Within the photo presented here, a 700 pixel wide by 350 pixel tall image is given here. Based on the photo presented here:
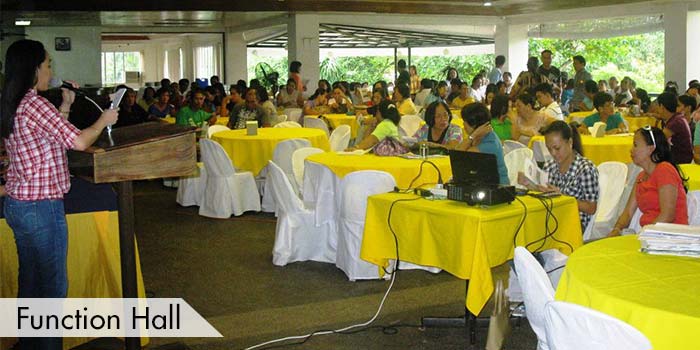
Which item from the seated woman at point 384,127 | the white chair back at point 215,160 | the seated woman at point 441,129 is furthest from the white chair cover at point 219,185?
the seated woman at point 441,129

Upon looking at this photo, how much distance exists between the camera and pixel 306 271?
6.74 m

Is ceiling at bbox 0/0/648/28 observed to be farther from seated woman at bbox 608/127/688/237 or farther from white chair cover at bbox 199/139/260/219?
seated woman at bbox 608/127/688/237

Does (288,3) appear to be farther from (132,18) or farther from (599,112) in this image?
(599,112)

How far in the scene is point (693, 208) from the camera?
4.98 m

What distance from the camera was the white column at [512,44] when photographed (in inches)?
771

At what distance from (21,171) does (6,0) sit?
13015 mm

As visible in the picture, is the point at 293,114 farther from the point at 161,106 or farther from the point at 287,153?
the point at 287,153

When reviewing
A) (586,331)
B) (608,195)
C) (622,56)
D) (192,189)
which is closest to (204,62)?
(622,56)

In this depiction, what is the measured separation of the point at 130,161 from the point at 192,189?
605 cm

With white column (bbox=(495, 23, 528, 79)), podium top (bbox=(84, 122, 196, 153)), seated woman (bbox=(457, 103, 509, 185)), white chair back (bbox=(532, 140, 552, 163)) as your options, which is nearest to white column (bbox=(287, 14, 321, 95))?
white column (bbox=(495, 23, 528, 79))

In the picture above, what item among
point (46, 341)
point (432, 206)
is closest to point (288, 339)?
point (432, 206)

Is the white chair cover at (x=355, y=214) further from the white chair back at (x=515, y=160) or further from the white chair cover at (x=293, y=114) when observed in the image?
the white chair cover at (x=293, y=114)

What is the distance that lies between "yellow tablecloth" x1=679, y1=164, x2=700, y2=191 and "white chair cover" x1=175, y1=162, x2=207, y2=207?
4.98 m

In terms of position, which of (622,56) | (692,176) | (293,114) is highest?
(622,56)
